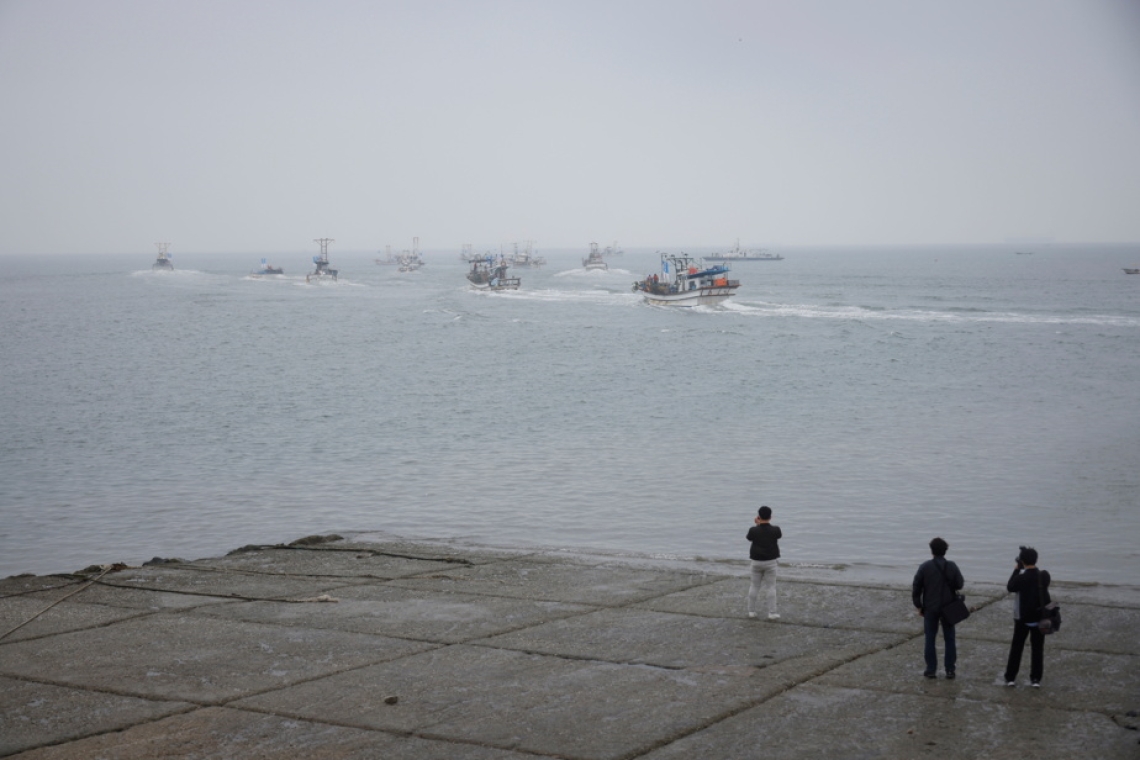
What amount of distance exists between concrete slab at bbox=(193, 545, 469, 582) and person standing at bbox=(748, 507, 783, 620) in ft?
19.0

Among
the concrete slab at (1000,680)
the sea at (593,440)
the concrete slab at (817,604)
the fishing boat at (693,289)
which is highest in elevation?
the fishing boat at (693,289)

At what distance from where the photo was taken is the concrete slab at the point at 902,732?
859 cm

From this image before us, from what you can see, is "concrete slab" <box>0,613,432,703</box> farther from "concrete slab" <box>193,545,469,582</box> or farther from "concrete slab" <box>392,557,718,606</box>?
"concrete slab" <box>193,545,469,582</box>

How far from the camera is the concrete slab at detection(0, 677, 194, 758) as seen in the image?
29.8 ft

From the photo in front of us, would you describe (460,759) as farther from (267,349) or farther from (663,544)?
(267,349)

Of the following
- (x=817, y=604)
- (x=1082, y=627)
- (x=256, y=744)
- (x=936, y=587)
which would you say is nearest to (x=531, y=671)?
(x=256, y=744)

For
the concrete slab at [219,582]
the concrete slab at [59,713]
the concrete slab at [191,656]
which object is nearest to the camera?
the concrete slab at [59,713]

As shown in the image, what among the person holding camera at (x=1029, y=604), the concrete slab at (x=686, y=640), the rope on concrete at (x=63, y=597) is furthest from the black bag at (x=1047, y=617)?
the rope on concrete at (x=63, y=597)

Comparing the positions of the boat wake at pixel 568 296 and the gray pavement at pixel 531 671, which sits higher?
the boat wake at pixel 568 296

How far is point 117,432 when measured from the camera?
3594cm

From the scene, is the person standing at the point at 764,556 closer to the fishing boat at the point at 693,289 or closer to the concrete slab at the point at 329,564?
the concrete slab at the point at 329,564

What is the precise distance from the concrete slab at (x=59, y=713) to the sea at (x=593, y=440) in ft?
33.8

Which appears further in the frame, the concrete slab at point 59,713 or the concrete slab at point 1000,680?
the concrete slab at point 1000,680

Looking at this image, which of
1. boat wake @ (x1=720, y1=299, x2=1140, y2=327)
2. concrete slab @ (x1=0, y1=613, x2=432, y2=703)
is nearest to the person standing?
concrete slab @ (x1=0, y1=613, x2=432, y2=703)
